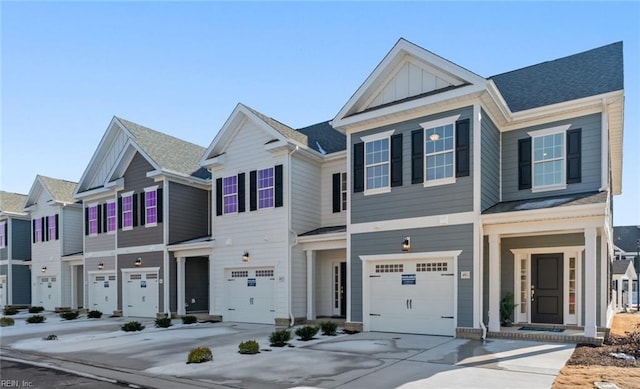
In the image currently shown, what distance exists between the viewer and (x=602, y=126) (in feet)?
40.9

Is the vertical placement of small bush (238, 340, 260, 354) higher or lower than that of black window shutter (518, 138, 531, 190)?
lower

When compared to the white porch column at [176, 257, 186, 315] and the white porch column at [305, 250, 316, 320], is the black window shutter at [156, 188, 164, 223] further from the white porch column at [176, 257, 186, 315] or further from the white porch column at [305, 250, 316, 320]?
the white porch column at [305, 250, 316, 320]

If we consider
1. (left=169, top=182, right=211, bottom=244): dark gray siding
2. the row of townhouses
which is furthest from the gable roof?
(left=169, top=182, right=211, bottom=244): dark gray siding

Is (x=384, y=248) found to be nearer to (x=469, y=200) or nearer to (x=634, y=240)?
(x=469, y=200)

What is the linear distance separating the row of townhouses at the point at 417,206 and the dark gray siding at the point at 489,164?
0.29 ft

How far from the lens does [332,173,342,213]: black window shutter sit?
17.5 m

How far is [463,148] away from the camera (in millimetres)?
12453

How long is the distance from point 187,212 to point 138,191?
265 cm

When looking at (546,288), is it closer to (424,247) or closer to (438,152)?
(424,247)

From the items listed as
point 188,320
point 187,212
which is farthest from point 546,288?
point 187,212

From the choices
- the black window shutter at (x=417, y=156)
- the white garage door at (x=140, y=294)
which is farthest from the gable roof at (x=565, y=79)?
the white garage door at (x=140, y=294)

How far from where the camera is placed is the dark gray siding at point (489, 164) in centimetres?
1260

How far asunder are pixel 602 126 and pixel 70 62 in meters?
14.7

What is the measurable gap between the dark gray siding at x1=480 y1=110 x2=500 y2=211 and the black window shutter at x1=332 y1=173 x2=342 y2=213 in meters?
5.95
